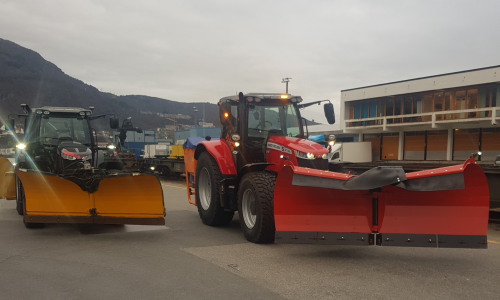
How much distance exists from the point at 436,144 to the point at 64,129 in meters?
31.0

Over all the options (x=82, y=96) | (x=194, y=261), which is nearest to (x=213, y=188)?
(x=194, y=261)

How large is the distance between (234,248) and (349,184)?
2068 millimetres

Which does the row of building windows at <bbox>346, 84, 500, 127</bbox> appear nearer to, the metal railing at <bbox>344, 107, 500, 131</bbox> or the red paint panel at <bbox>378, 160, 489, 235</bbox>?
the metal railing at <bbox>344, 107, 500, 131</bbox>

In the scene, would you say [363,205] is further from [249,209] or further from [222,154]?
[222,154]

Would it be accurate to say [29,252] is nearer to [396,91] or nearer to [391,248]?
[391,248]

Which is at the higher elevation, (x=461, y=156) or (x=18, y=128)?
(x=18, y=128)

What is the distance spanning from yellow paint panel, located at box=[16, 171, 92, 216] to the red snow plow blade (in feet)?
12.0

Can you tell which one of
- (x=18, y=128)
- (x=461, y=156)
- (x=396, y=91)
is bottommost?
(x=461, y=156)

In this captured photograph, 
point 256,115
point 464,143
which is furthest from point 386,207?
point 464,143

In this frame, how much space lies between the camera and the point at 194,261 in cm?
552

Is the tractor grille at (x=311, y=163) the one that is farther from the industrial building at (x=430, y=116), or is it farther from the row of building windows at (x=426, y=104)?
the row of building windows at (x=426, y=104)

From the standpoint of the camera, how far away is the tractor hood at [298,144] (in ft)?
22.8

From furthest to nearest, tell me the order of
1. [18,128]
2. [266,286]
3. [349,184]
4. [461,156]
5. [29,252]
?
[461,156]
[18,128]
[29,252]
[349,184]
[266,286]

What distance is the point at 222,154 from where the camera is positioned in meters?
8.02
